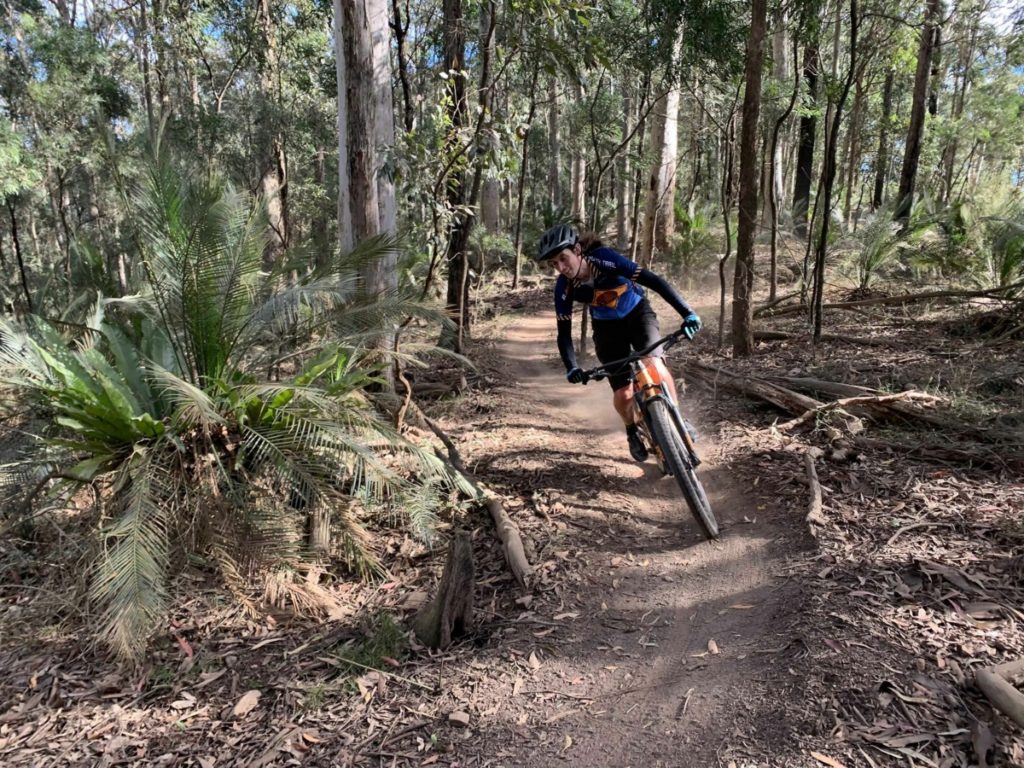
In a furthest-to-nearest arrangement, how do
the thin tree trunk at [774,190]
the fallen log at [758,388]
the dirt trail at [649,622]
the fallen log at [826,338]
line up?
1. the thin tree trunk at [774,190]
2. the fallen log at [826,338]
3. the fallen log at [758,388]
4. the dirt trail at [649,622]

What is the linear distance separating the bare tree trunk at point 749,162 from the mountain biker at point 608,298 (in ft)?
9.82

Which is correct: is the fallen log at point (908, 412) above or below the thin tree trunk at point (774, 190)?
below

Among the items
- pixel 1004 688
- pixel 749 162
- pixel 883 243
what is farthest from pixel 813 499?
pixel 883 243

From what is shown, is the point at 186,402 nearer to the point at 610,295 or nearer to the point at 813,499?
the point at 610,295

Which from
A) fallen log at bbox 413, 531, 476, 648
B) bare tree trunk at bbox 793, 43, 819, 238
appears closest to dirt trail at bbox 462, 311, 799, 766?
fallen log at bbox 413, 531, 476, 648

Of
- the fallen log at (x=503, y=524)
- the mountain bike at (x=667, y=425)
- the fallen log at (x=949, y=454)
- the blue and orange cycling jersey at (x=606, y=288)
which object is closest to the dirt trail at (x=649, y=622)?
the fallen log at (x=503, y=524)

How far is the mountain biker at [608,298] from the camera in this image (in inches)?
173

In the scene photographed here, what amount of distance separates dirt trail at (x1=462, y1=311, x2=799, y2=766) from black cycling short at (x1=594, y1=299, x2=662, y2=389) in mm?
990

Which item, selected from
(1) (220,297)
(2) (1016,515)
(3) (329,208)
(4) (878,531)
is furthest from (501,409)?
(3) (329,208)

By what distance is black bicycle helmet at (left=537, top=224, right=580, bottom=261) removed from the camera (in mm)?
4316

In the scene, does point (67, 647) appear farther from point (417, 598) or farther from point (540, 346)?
point (540, 346)

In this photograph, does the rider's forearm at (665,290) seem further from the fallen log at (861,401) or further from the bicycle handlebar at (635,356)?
the fallen log at (861,401)

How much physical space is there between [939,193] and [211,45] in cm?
2769

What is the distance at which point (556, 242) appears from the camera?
4.35 m
